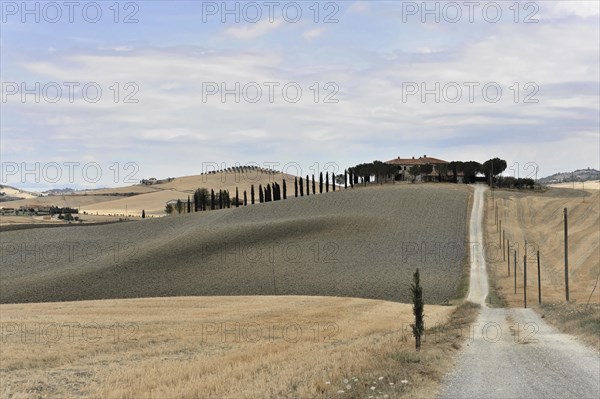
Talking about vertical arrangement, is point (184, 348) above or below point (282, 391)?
below

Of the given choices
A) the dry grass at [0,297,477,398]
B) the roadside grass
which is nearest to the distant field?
the roadside grass

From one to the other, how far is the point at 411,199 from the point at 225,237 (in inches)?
1934

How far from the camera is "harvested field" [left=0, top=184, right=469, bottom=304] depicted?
83625mm

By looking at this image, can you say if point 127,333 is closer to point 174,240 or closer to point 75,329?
point 75,329

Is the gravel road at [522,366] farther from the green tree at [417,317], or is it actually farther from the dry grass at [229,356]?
the green tree at [417,317]

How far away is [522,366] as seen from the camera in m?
22.3

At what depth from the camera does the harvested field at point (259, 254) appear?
83.6 metres

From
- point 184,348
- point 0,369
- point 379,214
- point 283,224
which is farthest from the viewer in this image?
point 379,214

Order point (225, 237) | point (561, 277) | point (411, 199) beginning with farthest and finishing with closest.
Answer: point (411, 199) → point (225, 237) → point (561, 277)

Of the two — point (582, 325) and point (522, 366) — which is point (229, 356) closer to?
point (522, 366)

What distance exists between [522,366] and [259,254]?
78.9 m

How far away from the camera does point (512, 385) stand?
732 inches

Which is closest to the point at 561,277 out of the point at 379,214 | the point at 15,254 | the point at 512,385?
the point at 379,214

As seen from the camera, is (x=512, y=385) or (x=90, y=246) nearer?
(x=512, y=385)
